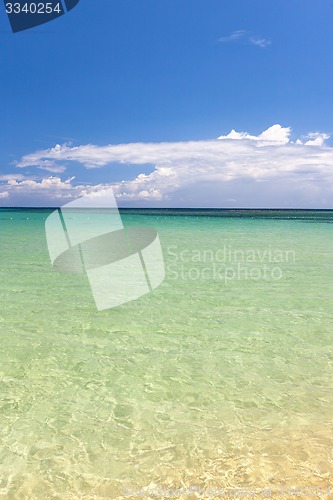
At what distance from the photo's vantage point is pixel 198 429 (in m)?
3.57

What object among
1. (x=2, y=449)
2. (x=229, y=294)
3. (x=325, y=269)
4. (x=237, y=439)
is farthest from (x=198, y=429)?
(x=325, y=269)

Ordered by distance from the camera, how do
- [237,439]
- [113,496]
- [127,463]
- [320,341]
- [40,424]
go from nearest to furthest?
1. [113,496]
2. [127,463]
3. [237,439]
4. [40,424]
5. [320,341]

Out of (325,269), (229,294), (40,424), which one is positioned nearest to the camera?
(40,424)

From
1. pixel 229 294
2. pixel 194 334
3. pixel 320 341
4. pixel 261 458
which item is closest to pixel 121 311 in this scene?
pixel 194 334

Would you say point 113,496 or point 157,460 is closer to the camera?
point 113,496

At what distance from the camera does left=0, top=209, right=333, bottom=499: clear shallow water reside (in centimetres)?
302

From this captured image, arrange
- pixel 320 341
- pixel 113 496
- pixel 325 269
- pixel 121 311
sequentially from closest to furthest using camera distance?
pixel 113 496
pixel 320 341
pixel 121 311
pixel 325 269

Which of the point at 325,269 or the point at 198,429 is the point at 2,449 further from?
the point at 325,269

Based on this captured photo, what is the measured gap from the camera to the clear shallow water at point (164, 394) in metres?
3.02

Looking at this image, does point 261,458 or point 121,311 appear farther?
point 121,311

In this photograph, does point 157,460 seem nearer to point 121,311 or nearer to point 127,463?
point 127,463

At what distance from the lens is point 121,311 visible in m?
7.48

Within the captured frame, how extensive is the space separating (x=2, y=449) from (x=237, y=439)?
6.58 feet

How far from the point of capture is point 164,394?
4.24m
